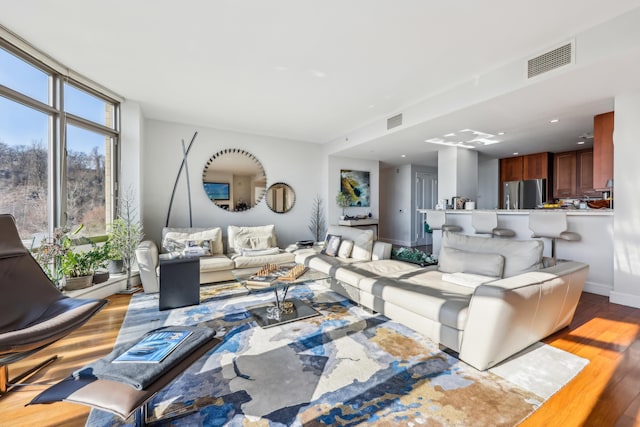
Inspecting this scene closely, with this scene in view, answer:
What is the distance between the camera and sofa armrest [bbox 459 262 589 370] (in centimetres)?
181

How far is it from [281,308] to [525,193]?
677cm

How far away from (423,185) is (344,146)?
3.57 meters

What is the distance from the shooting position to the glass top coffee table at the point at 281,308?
269 cm

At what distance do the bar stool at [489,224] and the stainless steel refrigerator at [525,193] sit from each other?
9.23 feet

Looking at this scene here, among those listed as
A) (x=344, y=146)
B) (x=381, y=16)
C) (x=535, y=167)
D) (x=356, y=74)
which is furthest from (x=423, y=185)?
(x=381, y=16)

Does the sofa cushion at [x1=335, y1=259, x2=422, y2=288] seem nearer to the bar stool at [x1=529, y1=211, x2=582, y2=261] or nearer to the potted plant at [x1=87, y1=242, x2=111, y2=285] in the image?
the bar stool at [x1=529, y1=211, x2=582, y2=261]

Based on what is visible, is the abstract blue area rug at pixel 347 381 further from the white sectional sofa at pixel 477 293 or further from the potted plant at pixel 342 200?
the potted plant at pixel 342 200

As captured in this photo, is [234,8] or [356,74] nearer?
[234,8]

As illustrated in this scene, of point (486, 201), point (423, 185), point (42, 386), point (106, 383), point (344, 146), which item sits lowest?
point (42, 386)

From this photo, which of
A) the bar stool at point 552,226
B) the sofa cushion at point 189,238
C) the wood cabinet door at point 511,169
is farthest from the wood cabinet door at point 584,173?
the sofa cushion at point 189,238

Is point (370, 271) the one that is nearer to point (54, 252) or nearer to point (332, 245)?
point (332, 245)

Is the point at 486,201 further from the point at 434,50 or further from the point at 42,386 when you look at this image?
the point at 42,386

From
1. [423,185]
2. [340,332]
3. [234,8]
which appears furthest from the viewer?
[423,185]

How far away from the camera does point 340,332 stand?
2.51m
